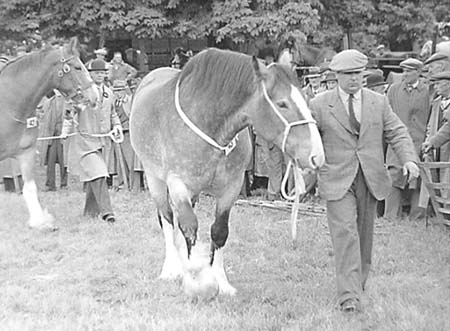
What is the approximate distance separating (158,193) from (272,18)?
9735 millimetres

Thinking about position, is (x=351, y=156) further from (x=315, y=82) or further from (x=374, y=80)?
(x=315, y=82)

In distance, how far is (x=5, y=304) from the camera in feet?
20.5

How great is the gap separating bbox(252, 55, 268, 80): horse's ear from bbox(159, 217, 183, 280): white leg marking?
208 centimetres

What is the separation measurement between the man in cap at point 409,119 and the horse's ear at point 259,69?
4.48 meters

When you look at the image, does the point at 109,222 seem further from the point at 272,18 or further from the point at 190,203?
the point at 272,18

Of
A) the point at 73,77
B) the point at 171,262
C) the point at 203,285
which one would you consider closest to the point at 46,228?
the point at 73,77

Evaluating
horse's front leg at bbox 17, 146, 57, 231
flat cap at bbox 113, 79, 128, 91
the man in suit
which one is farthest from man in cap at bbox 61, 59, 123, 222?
the man in suit

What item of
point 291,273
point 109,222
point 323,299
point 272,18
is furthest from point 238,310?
point 272,18

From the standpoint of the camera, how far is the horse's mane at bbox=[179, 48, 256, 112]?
586 cm

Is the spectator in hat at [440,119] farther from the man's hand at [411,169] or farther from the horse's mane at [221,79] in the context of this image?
the horse's mane at [221,79]

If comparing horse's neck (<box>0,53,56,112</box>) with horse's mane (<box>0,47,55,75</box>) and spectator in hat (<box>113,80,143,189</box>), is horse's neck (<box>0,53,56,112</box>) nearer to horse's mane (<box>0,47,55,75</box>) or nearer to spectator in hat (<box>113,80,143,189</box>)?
horse's mane (<box>0,47,55,75</box>)

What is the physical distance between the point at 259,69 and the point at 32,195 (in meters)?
5.08

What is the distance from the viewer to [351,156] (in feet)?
19.2

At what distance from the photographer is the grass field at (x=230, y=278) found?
5.67 m
